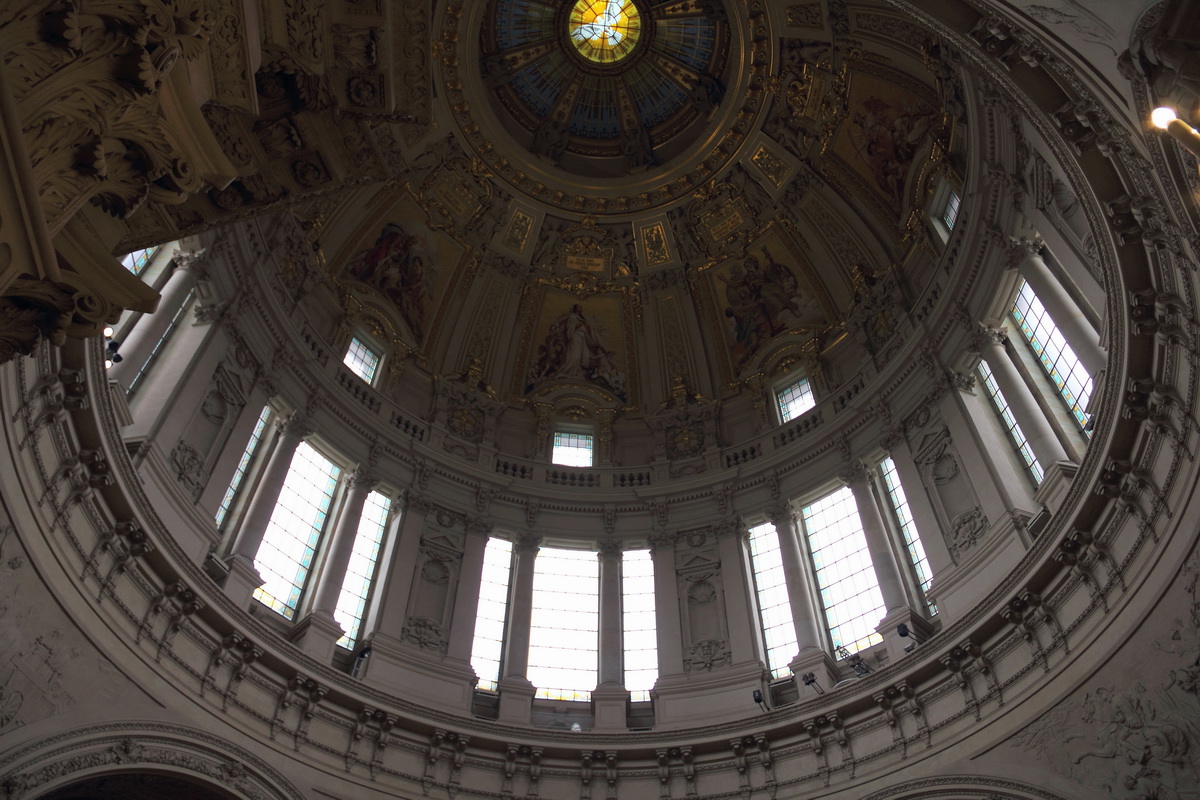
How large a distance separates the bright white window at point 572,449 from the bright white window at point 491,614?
4.30 meters

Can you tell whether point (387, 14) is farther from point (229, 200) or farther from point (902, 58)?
point (902, 58)

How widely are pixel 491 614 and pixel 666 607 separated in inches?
168

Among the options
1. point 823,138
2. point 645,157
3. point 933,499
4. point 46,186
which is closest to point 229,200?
point 46,186

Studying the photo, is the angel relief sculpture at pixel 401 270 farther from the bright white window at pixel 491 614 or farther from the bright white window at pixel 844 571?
the bright white window at pixel 844 571

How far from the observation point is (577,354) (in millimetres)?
30828

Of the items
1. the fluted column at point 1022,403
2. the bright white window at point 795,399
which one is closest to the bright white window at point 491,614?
the bright white window at point 795,399

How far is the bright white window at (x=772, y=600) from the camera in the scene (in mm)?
21000

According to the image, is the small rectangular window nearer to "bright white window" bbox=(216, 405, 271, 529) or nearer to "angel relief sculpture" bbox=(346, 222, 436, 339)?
"angel relief sculpture" bbox=(346, 222, 436, 339)

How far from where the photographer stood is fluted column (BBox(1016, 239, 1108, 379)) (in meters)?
16.4

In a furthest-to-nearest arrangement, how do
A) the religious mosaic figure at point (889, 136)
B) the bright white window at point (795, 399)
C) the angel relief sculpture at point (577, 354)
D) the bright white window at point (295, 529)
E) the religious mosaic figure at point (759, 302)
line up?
the angel relief sculpture at point (577, 354) < the religious mosaic figure at point (759, 302) < the bright white window at point (795, 399) < the religious mosaic figure at point (889, 136) < the bright white window at point (295, 529)

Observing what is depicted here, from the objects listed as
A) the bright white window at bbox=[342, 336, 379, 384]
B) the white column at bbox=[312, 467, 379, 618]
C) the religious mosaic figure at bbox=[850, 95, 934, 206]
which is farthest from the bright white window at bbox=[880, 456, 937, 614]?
the bright white window at bbox=[342, 336, 379, 384]

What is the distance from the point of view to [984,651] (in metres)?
16.2

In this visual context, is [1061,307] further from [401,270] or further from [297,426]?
[401,270]

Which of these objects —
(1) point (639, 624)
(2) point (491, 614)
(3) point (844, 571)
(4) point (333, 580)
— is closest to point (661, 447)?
(1) point (639, 624)
